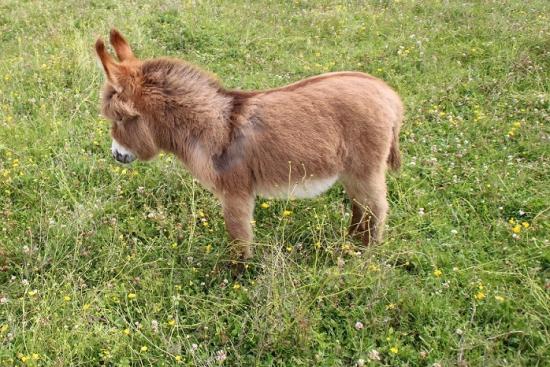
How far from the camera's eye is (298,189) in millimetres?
3508

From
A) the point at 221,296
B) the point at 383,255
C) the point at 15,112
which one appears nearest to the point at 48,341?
the point at 221,296

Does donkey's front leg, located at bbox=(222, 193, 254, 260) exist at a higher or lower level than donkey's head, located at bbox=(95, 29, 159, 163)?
lower

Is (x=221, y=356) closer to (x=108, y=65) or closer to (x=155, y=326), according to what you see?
(x=155, y=326)

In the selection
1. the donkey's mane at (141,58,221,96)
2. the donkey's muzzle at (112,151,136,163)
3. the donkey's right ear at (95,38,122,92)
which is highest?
the donkey's right ear at (95,38,122,92)

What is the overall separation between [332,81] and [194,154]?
1.13 m

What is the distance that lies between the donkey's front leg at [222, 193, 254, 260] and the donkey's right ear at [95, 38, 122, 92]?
42.9 inches

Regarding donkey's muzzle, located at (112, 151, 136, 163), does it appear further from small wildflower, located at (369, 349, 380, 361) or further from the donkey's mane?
small wildflower, located at (369, 349, 380, 361)

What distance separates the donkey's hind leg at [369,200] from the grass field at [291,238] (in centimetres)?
22

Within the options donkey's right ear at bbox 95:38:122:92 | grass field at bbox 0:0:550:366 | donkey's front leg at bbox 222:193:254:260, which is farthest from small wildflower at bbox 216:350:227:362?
donkey's right ear at bbox 95:38:122:92

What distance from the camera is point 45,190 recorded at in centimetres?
438

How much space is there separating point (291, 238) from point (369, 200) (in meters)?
0.72

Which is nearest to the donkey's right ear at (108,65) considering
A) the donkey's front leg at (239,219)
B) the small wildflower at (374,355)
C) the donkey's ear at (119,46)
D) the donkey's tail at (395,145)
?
the donkey's ear at (119,46)

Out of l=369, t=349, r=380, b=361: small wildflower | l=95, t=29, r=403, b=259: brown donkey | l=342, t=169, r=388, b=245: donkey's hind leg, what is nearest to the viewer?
l=369, t=349, r=380, b=361: small wildflower

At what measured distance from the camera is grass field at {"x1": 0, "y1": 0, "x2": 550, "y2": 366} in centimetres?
304
